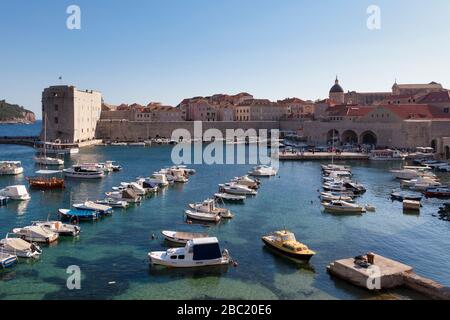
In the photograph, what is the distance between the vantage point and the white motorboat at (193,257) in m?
14.5

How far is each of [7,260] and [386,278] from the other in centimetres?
1128

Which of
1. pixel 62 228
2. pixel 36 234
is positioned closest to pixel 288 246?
pixel 62 228

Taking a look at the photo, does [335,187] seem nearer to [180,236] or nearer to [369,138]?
[180,236]

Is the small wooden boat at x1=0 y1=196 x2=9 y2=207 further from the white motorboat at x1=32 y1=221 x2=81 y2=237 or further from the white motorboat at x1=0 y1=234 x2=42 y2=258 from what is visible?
the white motorboat at x1=0 y1=234 x2=42 y2=258

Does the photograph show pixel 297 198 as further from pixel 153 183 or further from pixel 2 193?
pixel 2 193

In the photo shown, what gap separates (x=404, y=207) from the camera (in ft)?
76.0

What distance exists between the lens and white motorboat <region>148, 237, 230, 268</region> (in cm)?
1450

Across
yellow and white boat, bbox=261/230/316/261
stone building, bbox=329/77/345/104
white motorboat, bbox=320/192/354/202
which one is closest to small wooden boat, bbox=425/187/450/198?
white motorboat, bbox=320/192/354/202

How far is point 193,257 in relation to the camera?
47.8 ft

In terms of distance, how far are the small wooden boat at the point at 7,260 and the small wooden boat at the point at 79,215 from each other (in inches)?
215

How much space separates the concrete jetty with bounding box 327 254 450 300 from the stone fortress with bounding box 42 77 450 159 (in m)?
33.3

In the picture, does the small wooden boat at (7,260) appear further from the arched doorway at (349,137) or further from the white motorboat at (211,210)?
the arched doorway at (349,137)

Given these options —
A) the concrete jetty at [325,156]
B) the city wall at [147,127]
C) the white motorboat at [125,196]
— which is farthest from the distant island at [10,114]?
the white motorboat at [125,196]

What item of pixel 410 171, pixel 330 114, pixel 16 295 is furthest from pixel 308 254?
pixel 330 114
